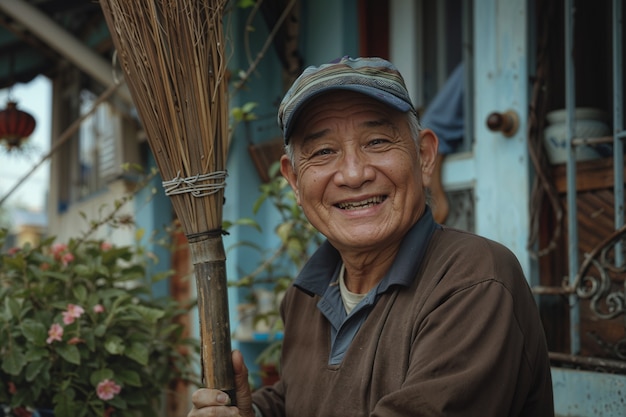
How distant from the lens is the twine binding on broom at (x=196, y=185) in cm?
188

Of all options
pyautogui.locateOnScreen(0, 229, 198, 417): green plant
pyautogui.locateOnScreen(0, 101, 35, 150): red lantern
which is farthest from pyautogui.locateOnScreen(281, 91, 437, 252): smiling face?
pyautogui.locateOnScreen(0, 101, 35, 150): red lantern

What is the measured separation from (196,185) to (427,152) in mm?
661

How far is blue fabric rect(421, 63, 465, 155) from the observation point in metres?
3.78

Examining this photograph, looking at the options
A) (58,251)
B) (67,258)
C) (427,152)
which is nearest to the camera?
(427,152)

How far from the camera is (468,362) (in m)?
1.45

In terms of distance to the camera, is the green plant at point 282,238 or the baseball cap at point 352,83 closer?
the baseball cap at point 352,83

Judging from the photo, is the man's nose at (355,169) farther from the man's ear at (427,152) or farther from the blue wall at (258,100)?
the blue wall at (258,100)

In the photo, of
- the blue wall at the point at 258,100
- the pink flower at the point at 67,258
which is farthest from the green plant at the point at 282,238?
the pink flower at the point at 67,258

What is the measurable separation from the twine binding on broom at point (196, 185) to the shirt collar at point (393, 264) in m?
0.40

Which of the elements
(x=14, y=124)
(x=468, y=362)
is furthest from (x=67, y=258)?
(x=14, y=124)

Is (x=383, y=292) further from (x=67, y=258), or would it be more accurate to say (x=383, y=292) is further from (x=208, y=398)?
(x=67, y=258)

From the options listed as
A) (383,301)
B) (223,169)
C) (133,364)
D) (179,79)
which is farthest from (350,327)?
(133,364)

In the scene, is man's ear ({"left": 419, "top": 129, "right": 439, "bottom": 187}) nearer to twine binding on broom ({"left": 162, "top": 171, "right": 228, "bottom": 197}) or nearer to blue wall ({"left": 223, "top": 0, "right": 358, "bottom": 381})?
twine binding on broom ({"left": 162, "top": 171, "right": 228, "bottom": 197})

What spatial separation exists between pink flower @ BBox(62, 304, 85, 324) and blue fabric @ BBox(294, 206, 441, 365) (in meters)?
1.22
